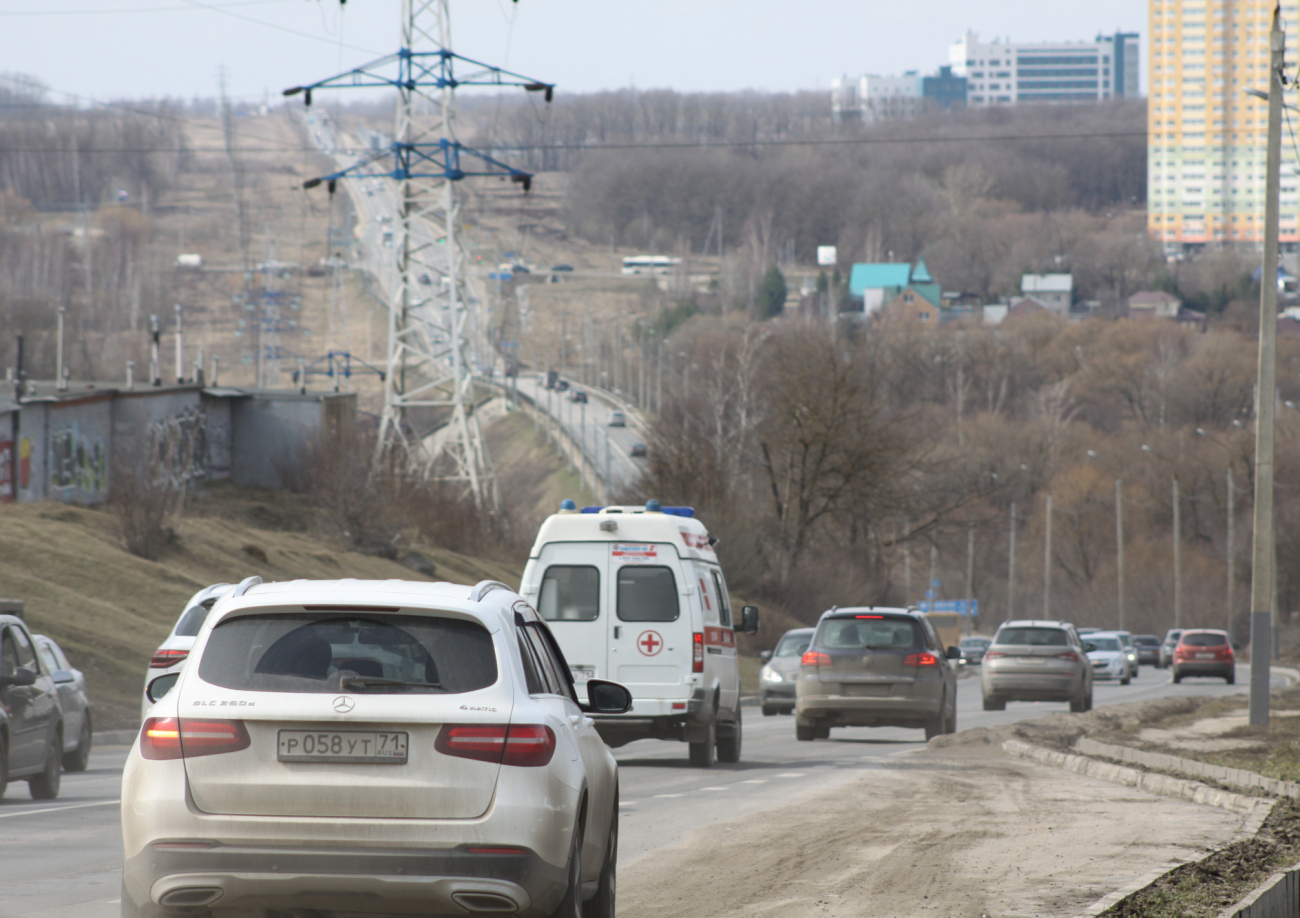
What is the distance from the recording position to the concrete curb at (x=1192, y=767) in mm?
14117

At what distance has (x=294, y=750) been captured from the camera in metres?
6.31

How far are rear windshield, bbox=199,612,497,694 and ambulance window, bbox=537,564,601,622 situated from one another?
11030 mm

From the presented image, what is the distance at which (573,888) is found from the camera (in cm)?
664

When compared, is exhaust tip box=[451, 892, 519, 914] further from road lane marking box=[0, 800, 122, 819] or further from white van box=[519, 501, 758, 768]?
white van box=[519, 501, 758, 768]

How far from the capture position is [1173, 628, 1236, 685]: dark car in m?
48.5

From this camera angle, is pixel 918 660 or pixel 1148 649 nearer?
pixel 918 660

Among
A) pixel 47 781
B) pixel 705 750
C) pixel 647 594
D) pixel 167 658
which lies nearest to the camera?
pixel 47 781

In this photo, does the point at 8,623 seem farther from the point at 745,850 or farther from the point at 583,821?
the point at 583,821

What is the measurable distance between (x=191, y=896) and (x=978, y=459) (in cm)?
9959

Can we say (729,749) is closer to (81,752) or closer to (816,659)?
(816,659)

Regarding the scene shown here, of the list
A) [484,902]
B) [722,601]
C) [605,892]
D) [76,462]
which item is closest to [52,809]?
[605,892]

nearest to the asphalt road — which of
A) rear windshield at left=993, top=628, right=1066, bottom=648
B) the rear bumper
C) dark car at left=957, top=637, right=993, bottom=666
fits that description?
the rear bumper

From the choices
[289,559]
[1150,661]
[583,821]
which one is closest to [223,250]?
[1150,661]

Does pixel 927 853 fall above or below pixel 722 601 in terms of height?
below
